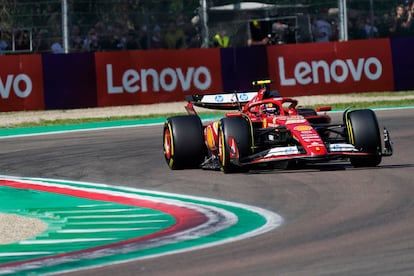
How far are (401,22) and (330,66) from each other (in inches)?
164

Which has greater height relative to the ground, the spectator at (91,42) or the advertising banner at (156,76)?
the spectator at (91,42)

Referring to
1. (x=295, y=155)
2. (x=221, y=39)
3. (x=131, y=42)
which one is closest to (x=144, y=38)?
(x=131, y=42)

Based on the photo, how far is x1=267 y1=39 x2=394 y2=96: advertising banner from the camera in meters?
26.7

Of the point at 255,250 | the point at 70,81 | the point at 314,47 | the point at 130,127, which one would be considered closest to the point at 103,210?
the point at 255,250

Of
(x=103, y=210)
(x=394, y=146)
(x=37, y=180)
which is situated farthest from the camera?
(x=394, y=146)

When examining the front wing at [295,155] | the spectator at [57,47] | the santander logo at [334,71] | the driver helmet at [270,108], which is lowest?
the front wing at [295,155]

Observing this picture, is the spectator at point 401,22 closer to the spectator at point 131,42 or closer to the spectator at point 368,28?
the spectator at point 368,28

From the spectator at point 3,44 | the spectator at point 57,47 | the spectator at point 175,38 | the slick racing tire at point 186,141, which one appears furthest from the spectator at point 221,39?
the slick racing tire at point 186,141

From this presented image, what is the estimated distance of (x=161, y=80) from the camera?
26125 mm

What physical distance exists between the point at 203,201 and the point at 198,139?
299 centimetres

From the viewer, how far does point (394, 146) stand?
16859 millimetres

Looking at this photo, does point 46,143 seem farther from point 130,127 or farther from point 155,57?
point 155,57

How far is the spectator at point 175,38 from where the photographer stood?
1122 inches

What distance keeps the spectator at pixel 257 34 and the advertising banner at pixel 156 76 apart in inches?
121
